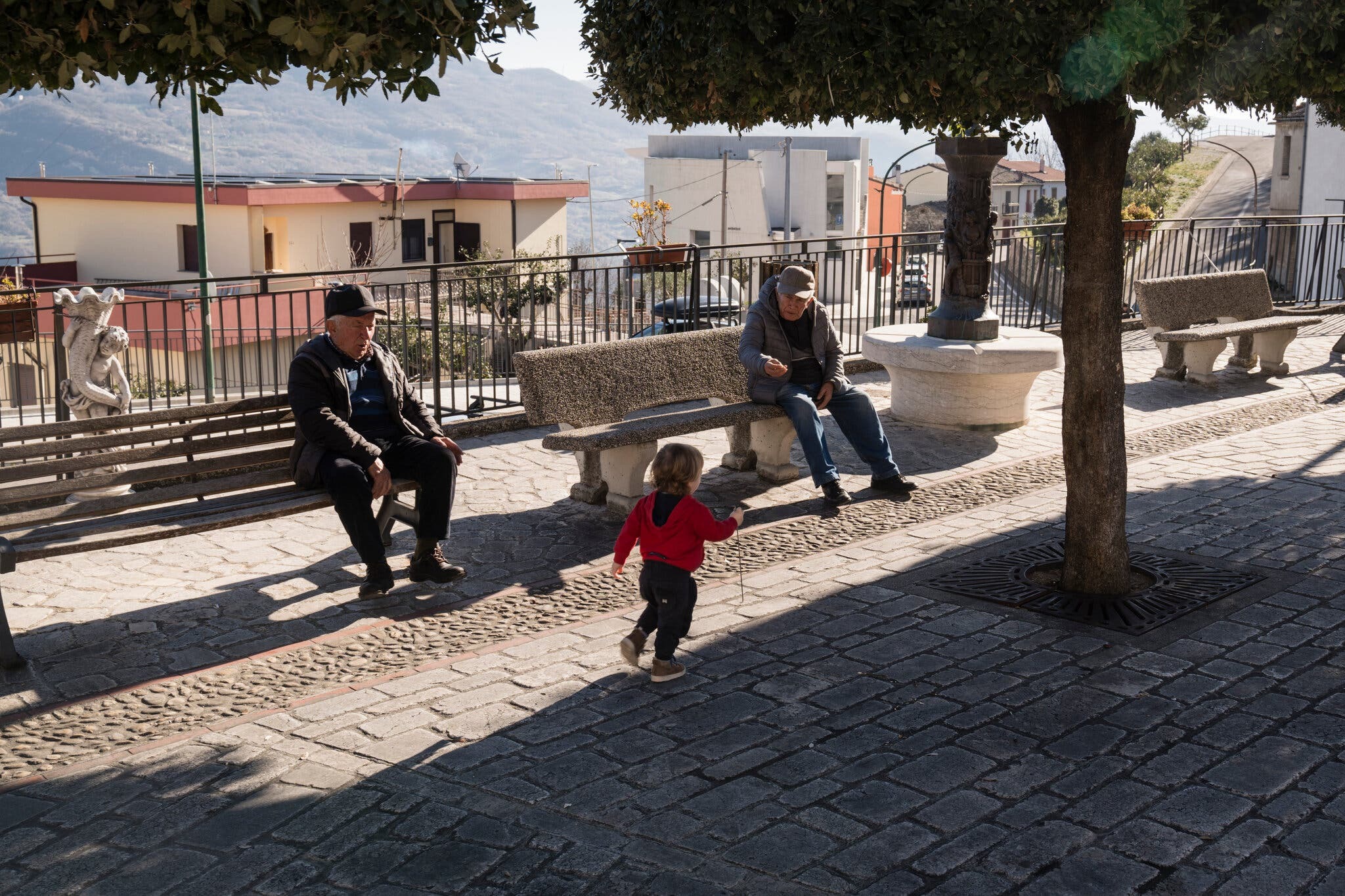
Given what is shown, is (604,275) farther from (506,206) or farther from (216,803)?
(506,206)

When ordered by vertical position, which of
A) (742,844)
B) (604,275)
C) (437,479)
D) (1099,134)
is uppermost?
(1099,134)

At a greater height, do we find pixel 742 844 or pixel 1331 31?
pixel 1331 31

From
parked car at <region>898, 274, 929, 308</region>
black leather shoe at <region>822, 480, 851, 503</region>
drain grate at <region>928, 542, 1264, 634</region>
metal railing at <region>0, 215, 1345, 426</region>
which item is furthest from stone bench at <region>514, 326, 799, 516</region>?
parked car at <region>898, 274, 929, 308</region>

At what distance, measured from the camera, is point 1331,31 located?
5.56 metres

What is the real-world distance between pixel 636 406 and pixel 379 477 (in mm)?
2230

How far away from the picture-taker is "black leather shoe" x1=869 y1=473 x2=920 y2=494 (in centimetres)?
867

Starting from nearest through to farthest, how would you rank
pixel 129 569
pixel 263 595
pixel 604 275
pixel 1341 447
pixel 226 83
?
pixel 226 83
pixel 263 595
pixel 129 569
pixel 1341 447
pixel 604 275

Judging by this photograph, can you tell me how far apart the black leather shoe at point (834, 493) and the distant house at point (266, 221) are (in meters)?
33.6

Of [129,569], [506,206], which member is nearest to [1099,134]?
[129,569]

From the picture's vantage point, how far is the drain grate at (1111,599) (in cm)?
645

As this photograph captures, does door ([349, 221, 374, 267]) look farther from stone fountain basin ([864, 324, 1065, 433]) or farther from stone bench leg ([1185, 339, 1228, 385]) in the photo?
stone fountain basin ([864, 324, 1065, 433])

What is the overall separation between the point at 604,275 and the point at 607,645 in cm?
571

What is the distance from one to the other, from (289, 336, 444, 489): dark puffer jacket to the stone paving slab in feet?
4.70

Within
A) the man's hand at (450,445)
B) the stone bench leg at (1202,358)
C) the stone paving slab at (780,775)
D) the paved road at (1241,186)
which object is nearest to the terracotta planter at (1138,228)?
the stone bench leg at (1202,358)
